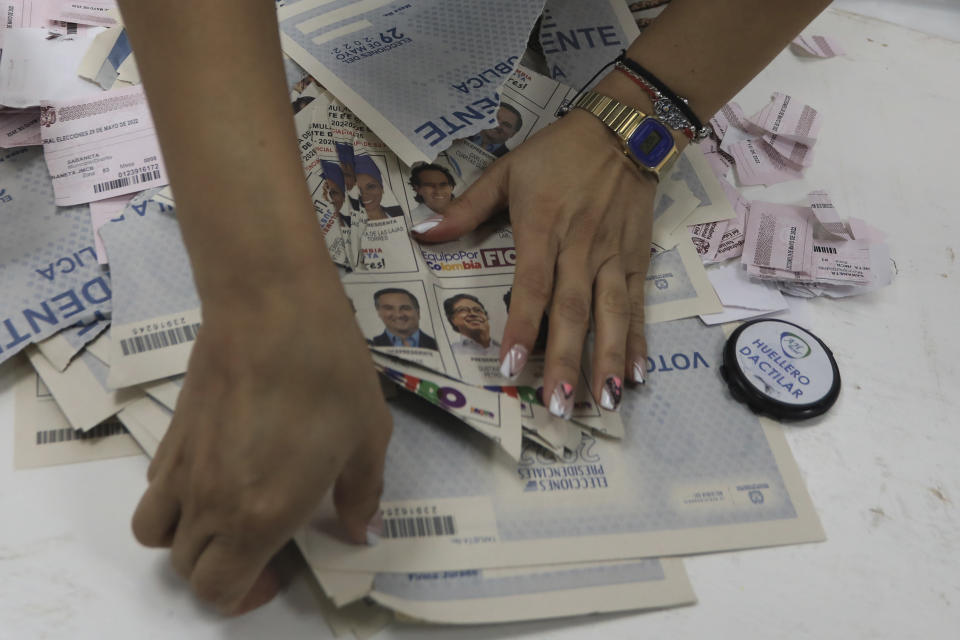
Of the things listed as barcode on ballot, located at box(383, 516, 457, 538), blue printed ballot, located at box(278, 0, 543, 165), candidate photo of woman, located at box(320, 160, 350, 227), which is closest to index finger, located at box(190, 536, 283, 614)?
barcode on ballot, located at box(383, 516, 457, 538)

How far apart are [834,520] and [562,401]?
0.93ft

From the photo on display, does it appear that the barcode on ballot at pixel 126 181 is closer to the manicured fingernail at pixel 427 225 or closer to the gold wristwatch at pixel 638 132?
the manicured fingernail at pixel 427 225

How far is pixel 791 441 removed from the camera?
2.37ft

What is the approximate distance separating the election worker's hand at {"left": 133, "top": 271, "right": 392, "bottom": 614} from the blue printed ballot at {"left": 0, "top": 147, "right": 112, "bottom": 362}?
26 cm

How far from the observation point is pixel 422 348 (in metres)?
0.67

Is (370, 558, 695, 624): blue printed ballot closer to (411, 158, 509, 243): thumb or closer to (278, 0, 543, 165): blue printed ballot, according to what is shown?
(411, 158, 509, 243): thumb

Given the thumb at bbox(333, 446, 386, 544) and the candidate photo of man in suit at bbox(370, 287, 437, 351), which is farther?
the candidate photo of man in suit at bbox(370, 287, 437, 351)

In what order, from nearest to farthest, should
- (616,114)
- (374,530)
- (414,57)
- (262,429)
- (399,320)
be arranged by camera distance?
(262,429) < (374,530) < (399,320) < (616,114) < (414,57)

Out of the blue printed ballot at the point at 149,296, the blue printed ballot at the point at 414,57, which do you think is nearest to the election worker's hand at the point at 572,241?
the blue printed ballot at the point at 414,57

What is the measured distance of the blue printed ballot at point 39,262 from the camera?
678mm

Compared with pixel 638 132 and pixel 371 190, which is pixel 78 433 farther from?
pixel 638 132

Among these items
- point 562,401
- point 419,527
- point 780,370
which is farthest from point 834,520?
point 419,527

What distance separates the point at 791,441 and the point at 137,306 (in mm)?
644

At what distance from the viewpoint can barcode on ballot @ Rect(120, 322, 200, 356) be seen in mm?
654
